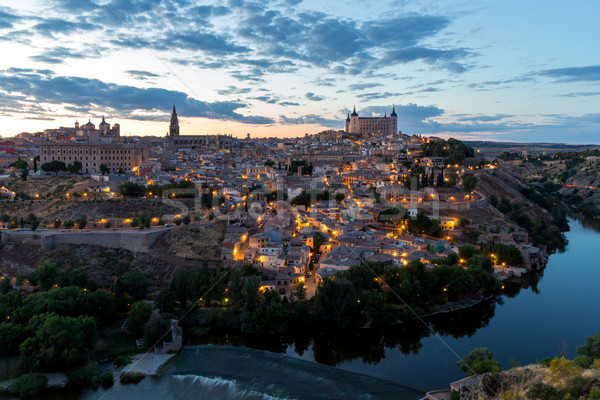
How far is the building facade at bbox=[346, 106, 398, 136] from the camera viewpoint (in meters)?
46.4

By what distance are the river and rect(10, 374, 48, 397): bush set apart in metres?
0.81

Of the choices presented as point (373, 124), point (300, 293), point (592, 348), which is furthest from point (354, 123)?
point (592, 348)

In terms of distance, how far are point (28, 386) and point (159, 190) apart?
10946 millimetres

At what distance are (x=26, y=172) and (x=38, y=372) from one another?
14487 millimetres

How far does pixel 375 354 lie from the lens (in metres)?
9.50

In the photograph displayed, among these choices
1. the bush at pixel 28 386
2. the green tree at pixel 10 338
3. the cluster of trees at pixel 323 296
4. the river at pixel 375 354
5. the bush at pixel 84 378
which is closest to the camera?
the bush at pixel 28 386

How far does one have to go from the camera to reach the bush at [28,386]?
778cm

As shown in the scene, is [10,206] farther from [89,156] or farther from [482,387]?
[482,387]

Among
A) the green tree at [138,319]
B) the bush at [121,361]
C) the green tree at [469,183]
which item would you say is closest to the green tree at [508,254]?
the green tree at [469,183]

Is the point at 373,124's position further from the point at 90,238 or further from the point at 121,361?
the point at 121,361

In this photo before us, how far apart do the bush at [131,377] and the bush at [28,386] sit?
127 cm

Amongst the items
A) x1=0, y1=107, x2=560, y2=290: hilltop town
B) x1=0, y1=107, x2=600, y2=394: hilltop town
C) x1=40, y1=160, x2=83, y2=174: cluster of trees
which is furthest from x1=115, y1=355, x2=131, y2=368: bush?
x1=40, y1=160, x2=83, y2=174: cluster of trees

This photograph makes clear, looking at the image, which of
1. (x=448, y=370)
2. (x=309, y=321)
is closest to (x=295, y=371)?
(x=309, y=321)

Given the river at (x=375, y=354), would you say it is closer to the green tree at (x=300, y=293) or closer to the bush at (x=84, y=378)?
the bush at (x=84, y=378)
